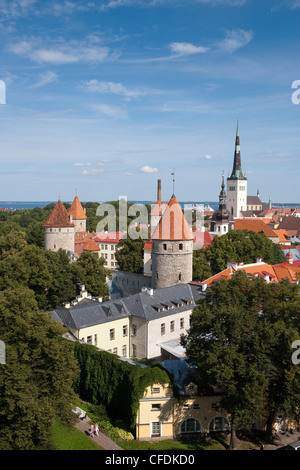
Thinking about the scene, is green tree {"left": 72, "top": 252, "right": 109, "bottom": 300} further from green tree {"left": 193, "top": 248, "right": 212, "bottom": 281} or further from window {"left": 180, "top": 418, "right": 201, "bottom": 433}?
window {"left": 180, "top": 418, "right": 201, "bottom": 433}

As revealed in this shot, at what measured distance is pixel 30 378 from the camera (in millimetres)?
16844

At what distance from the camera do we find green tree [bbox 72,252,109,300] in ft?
113

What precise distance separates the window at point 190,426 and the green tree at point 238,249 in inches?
953

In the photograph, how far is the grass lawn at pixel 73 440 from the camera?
18.0m

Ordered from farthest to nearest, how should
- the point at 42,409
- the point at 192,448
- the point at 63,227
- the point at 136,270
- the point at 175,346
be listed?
the point at 63,227 < the point at 136,270 < the point at 175,346 < the point at 192,448 < the point at 42,409

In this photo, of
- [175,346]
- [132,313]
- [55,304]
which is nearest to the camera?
[175,346]

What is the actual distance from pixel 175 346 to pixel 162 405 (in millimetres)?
6496

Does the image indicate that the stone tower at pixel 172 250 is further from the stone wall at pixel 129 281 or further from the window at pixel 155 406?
the window at pixel 155 406

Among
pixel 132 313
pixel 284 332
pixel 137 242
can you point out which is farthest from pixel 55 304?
pixel 284 332

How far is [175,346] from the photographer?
26078 millimetres

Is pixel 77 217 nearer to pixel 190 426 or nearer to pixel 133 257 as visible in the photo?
pixel 133 257

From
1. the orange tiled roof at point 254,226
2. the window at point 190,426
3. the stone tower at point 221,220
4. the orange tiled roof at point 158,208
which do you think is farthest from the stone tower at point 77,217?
the window at point 190,426

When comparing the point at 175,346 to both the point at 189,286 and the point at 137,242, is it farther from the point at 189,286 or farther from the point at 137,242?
the point at 137,242

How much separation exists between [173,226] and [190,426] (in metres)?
17.3
